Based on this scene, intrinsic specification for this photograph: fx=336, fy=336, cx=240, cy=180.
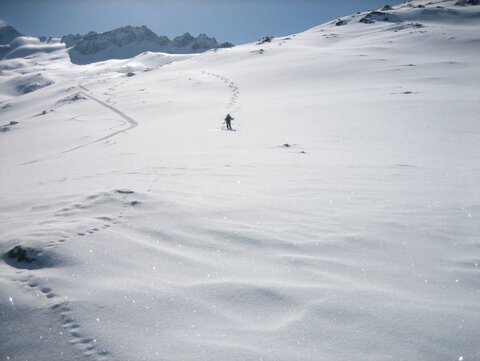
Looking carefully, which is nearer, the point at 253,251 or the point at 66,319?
the point at 66,319

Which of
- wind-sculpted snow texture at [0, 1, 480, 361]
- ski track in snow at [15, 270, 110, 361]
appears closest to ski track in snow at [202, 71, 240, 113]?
wind-sculpted snow texture at [0, 1, 480, 361]

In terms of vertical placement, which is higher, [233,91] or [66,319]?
[233,91]

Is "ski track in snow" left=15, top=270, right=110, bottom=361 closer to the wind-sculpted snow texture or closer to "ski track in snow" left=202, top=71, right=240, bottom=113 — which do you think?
the wind-sculpted snow texture

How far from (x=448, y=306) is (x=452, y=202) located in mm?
2623

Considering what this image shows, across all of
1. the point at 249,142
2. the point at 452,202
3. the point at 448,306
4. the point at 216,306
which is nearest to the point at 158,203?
the point at 216,306

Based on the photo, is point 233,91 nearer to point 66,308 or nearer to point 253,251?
point 253,251

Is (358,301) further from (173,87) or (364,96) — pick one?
(173,87)

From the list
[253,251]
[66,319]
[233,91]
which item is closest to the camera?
[66,319]

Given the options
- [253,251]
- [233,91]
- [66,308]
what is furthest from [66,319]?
[233,91]

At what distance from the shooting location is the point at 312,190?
5.79m

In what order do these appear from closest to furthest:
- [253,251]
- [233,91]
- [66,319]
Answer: [66,319], [253,251], [233,91]

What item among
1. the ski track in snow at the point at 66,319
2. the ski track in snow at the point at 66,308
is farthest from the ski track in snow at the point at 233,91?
the ski track in snow at the point at 66,319

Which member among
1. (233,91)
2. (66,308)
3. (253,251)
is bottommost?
(253,251)

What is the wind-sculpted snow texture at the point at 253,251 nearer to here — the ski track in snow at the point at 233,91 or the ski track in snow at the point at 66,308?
the ski track in snow at the point at 66,308
